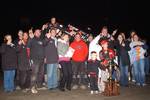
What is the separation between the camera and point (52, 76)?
42.3 feet

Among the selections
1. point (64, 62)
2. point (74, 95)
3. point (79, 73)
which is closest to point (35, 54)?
point (64, 62)

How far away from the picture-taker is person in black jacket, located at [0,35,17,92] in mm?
12461

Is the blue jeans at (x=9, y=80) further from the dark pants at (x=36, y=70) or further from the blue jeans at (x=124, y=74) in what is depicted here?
the blue jeans at (x=124, y=74)

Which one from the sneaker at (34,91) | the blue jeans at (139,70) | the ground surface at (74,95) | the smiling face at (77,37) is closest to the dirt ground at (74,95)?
the ground surface at (74,95)

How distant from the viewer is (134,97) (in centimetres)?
1144

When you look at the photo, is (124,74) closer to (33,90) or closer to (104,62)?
(104,62)

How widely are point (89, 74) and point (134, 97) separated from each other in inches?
70.7

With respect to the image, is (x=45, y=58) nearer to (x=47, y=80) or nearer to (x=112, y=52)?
(x=47, y=80)

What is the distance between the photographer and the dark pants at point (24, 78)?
13.0 m

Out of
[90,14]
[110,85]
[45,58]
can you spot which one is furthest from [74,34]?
[90,14]

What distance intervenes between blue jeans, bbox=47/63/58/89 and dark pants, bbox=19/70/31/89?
2.38 feet

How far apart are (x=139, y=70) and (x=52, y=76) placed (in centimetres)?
324

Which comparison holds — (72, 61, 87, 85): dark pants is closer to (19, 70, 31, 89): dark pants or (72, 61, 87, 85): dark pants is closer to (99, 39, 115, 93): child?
(99, 39, 115, 93): child

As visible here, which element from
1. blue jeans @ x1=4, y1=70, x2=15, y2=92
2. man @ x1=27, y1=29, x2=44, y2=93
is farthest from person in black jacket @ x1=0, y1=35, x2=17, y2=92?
man @ x1=27, y1=29, x2=44, y2=93
